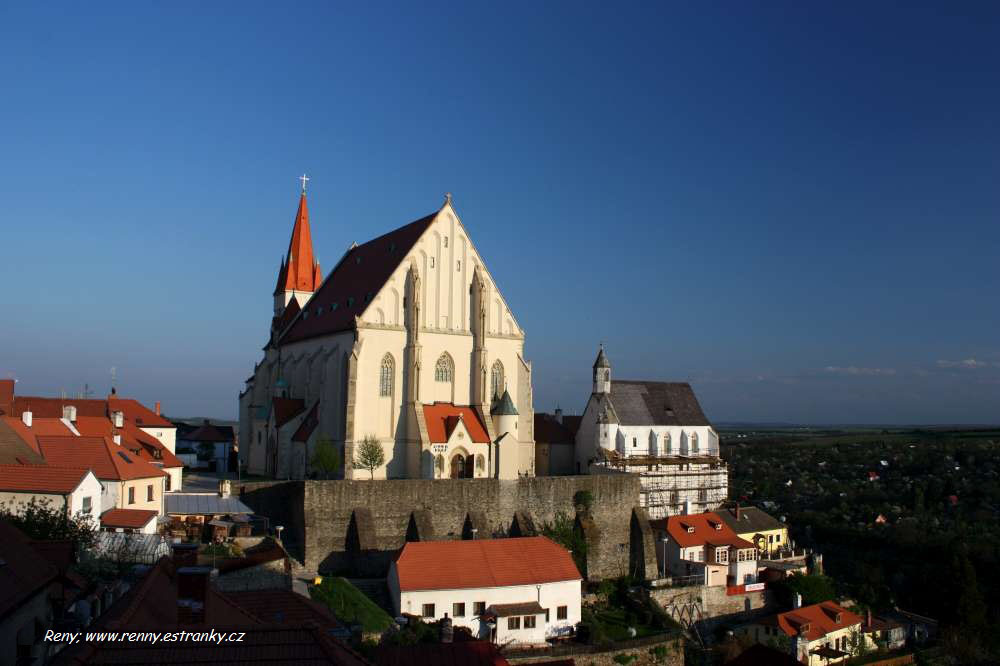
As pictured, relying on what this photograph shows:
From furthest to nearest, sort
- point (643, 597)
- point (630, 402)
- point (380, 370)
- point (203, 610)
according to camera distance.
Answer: point (630, 402)
point (380, 370)
point (643, 597)
point (203, 610)

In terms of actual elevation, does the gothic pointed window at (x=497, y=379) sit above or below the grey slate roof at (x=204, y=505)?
above

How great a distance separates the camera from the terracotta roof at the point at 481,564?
112 feet

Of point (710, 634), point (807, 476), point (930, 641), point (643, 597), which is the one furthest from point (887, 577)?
point (807, 476)

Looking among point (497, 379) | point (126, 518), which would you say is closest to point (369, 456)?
point (497, 379)

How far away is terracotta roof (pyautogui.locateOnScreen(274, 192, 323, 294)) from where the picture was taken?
67875 mm

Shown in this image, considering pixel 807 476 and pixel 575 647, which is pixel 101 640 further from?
pixel 807 476

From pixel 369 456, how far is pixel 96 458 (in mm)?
13269

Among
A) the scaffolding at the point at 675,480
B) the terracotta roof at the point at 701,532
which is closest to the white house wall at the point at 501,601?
the terracotta roof at the point at 701,532

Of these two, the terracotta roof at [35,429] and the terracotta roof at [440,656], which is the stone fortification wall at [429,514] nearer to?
the terracotta roof at [35,429]

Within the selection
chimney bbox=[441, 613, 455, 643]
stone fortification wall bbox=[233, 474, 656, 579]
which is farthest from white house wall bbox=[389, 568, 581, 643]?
stone fortification wall bbox=[233, 474, 656, 579]

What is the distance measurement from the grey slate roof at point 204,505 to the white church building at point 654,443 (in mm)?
23373

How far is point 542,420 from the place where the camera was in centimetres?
5766

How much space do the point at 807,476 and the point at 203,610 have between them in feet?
380

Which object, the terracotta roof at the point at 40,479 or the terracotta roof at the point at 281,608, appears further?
the terracotta roof at the point at 40,479
